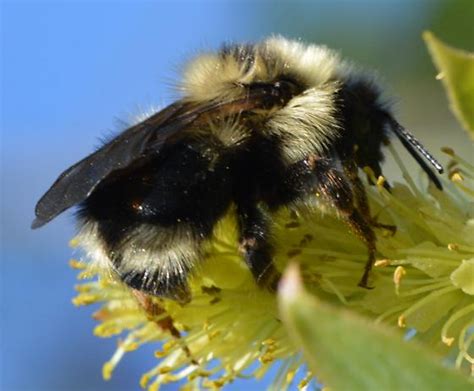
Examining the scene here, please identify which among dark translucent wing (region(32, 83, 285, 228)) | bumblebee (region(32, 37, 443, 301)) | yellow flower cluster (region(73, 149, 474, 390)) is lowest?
yellow flower cluster (region(73, 149, 474, 390))

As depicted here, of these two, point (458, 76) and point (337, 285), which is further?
point (337, 285)

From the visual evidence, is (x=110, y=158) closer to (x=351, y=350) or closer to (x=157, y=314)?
(x=157, y=314)

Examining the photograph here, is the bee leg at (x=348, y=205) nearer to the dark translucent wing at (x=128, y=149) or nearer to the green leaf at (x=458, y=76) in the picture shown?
the dark translucent wing at (x=128, y=149)

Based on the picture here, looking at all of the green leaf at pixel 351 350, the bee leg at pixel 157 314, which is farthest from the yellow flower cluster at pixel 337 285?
the green leaf at pixel 351 350

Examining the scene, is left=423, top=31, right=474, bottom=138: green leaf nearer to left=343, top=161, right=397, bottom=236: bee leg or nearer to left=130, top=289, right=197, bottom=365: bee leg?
left=343, top=161, right=397, bottom=236: bee leg

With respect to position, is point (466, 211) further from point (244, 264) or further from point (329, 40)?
point (329, 40)

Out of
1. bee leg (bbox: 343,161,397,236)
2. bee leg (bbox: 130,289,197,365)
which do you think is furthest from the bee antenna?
bee leg (bbox: 130,289,197,365)

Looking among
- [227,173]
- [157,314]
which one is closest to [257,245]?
[227,173]
